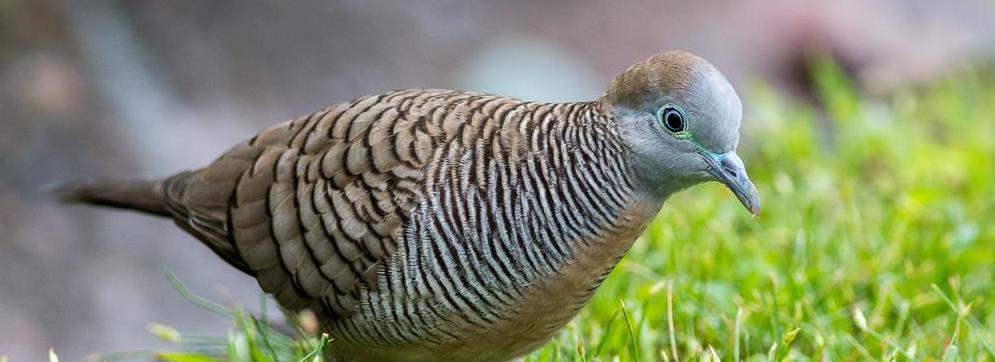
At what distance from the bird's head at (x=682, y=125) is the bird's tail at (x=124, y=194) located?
156 cm

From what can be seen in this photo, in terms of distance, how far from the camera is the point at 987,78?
749 cm

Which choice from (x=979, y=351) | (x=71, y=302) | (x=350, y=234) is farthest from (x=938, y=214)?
(x=71, y=302)

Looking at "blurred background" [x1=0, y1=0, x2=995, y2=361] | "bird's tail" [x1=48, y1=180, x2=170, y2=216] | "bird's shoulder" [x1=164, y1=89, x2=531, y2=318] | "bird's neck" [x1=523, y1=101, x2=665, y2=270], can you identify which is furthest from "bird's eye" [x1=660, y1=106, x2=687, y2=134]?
"blurred background" [x1=0, y1=0, x2=995, y2=361]

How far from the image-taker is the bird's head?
2.91m

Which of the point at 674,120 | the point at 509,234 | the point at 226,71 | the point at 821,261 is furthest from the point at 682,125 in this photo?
the point at 226,71

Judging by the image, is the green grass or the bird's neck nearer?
the bird's neck

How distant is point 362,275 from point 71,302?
2.11 metres

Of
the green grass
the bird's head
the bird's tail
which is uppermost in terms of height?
the bird's head

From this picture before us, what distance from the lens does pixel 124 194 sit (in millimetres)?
3793

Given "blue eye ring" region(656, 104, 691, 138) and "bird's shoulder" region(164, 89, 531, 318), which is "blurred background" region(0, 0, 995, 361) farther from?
"blue eye ring" region(656, 104, 691, 138)

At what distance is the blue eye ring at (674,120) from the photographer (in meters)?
2.93

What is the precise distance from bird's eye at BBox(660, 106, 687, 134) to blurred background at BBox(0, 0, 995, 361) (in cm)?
243

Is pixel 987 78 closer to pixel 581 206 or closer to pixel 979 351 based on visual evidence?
pixel 979 351

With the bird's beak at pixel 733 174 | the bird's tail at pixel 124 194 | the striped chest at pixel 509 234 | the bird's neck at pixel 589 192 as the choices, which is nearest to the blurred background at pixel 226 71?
the bird's tail at pixel 124 194
